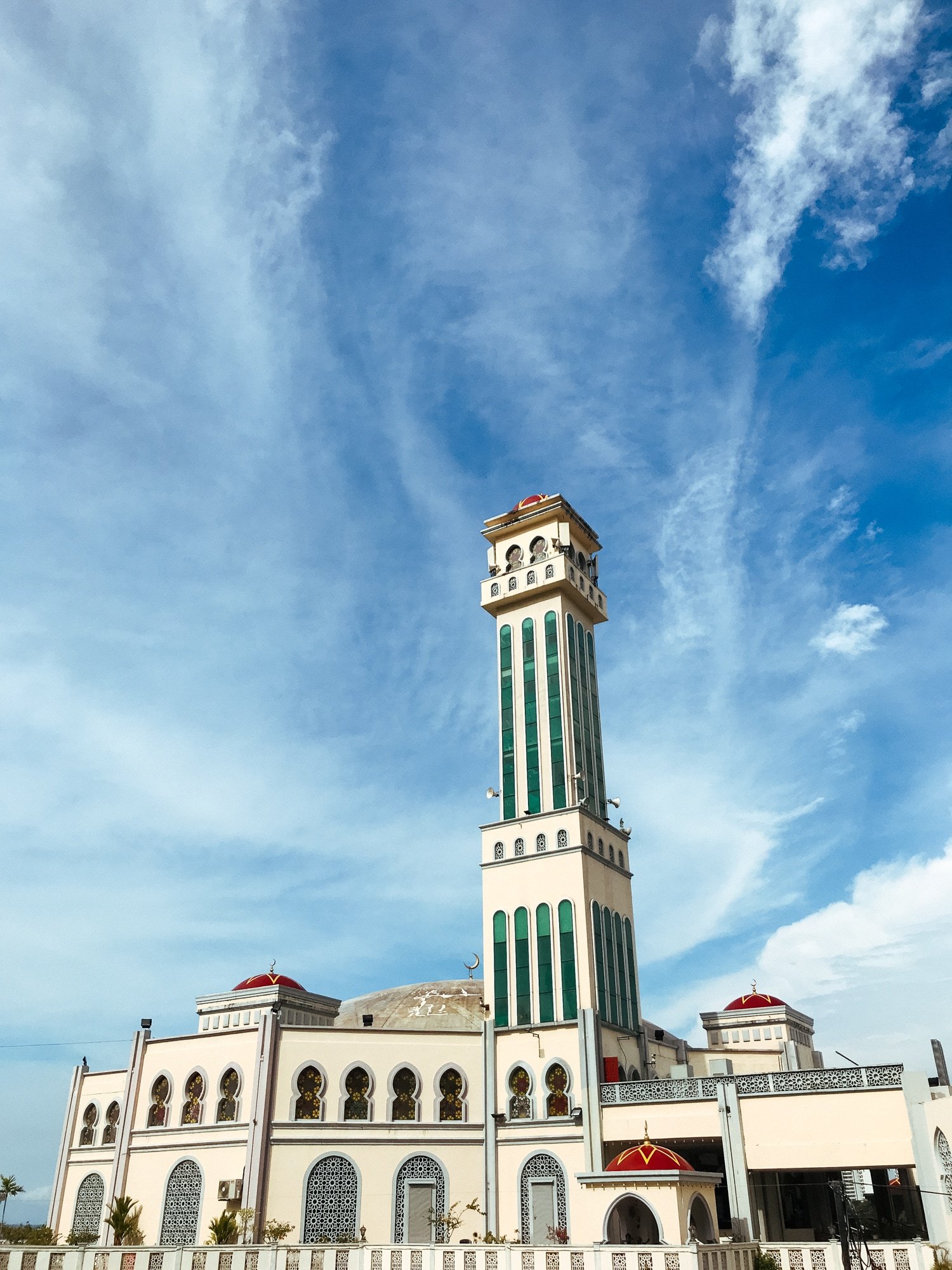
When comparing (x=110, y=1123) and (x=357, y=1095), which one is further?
(x=110, y=1123)

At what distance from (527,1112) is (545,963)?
4.99 meters

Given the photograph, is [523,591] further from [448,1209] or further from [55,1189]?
[55,1189]

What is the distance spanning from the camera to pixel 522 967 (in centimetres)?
3769

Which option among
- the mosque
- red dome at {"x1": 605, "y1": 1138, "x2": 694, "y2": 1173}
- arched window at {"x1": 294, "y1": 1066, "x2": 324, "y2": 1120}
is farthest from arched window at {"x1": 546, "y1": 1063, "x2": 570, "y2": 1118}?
arched window at {"x1": 294, "y1": 1066, "x2": 324, "y2": 1120}

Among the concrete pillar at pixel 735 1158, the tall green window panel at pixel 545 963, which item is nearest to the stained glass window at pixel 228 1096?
the tall green window panel at pixel 545 963

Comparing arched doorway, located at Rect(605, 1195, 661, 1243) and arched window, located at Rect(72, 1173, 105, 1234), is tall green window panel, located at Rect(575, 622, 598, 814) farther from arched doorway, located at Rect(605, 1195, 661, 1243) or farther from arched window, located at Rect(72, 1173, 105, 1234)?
→ arched window, located at Rect(72, 1173, 105, 1234)

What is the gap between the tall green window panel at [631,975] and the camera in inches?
1547

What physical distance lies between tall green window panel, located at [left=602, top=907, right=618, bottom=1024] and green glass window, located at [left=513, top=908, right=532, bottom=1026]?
9.70 ft

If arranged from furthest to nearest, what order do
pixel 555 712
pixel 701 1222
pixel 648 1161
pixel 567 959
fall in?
1. pixel 555 712
2. pixel 567 959
3. pixel 648 1161
4. pixel 701 1222

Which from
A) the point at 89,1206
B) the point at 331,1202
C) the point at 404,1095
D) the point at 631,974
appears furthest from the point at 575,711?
the point at 89,1206

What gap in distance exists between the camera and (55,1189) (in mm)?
38219

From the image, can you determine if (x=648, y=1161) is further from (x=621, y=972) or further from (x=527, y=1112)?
(x=621, y=972)

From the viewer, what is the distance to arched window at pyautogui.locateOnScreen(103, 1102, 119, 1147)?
37.6 metres

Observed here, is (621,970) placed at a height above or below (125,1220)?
above
